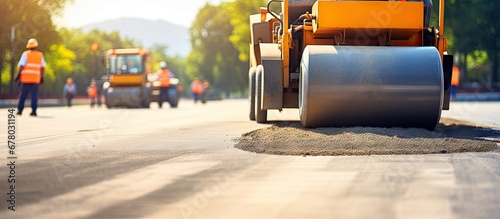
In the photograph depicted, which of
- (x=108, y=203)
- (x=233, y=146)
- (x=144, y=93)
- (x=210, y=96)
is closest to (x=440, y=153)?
(x=233, y=146)

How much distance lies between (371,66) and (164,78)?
78.5 feet

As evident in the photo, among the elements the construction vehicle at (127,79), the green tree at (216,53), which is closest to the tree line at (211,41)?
the green tree at (216,53)

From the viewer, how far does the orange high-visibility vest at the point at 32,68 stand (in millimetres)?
20406

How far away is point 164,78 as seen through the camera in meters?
34.8

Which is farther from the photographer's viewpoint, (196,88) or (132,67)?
(196,88)

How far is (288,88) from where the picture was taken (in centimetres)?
1351

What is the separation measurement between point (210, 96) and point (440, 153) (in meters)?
58.9

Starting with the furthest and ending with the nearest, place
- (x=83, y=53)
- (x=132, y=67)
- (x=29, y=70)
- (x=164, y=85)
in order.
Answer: (x=83, y=53) → (x=164, y=85) → (x=132, y=67) → (x=29, y=70)

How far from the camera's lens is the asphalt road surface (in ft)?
17.4

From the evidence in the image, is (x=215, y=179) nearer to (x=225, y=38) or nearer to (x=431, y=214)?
(x=431, y=214)

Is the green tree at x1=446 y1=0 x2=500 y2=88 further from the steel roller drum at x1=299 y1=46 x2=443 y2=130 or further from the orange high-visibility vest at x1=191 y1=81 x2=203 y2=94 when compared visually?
the steel roller drum at x1=299 y1=46 x2=443 y2=130

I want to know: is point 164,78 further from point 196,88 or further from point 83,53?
point 83,53

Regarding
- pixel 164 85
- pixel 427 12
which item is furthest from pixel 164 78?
pixel 427 12

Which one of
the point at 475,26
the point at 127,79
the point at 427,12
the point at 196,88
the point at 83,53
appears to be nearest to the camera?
the point at 427,12
